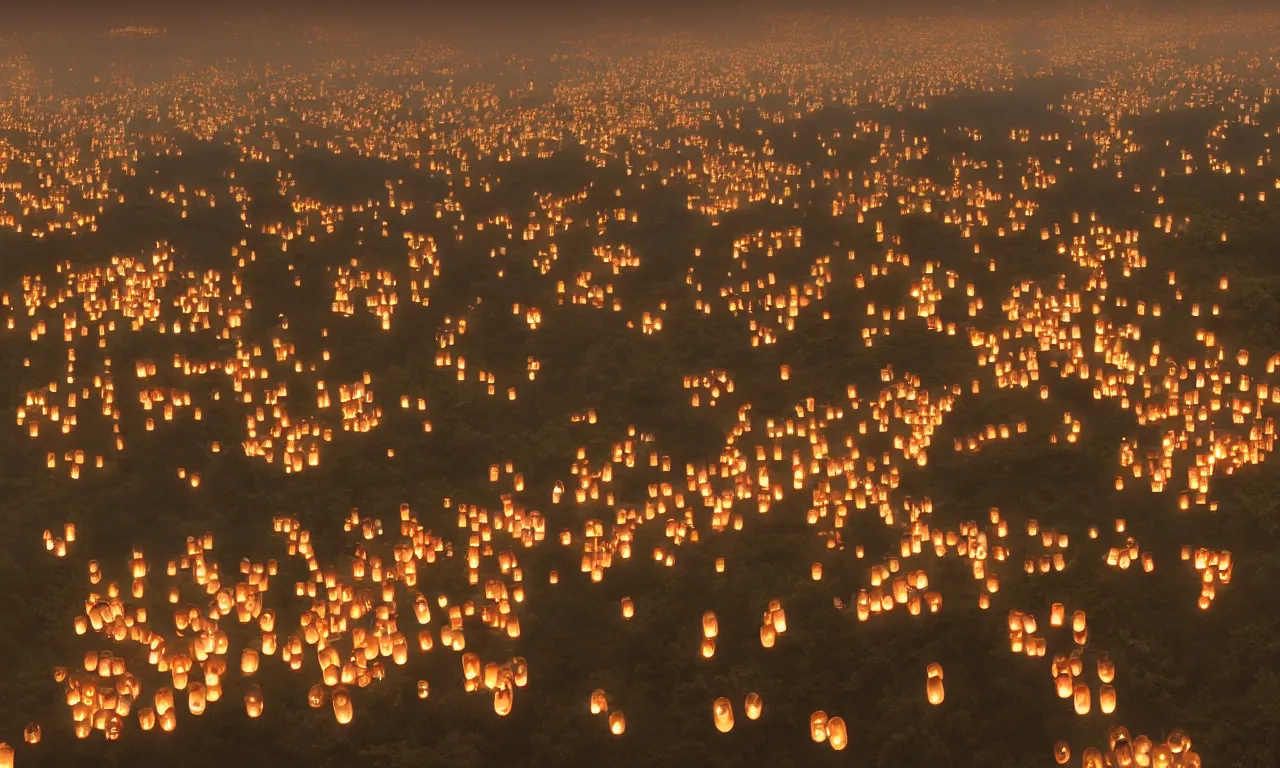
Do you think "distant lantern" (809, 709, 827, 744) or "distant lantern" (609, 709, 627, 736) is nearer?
"distant lantern" (809, 709, 827, 744)

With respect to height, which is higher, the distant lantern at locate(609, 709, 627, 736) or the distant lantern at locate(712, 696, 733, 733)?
the distant lantern at locate(712, 696, 733, 733)

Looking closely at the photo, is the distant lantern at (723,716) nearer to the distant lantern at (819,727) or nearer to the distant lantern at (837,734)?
the distant lantern at (819,727)

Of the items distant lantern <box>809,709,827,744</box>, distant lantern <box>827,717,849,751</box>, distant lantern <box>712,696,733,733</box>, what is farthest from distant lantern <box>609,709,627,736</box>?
distant lantern <box>827,717,849,751</box>

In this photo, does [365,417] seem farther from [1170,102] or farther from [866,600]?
[1170,102]

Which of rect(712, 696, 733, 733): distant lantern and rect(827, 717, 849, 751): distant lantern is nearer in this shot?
rect(827, 717, 849, 751): distant lantern

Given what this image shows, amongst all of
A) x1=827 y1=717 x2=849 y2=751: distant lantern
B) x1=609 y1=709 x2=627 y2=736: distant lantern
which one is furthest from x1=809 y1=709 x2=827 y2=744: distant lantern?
x1=609 y1=709 x2=627 y2=736: distant lantern

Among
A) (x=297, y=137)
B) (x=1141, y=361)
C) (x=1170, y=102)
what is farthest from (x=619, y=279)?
(x=1170, y=102)

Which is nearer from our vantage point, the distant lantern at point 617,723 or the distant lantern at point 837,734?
the distant lantern at point 837,734

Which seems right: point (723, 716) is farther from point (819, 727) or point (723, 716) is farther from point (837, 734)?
point (837, 734)

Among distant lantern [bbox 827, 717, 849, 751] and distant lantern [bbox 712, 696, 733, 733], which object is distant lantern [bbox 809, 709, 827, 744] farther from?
distant lantern [bbox 712, 696, 733, 733]

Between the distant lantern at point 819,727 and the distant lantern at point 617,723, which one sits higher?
the distant lantern at point 819,727

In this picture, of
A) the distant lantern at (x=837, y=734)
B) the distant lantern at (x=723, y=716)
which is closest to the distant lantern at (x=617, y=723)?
the distant lantern at (x=723, y=716)
